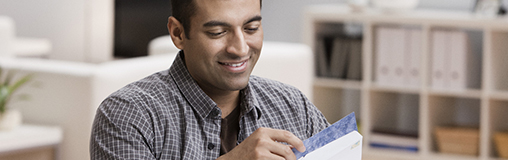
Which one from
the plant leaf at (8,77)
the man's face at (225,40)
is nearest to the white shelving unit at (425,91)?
the plant leaf at (8,77)

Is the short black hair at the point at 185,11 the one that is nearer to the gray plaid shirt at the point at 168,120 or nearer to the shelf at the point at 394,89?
the gray plaid shirt at the point at 168,120

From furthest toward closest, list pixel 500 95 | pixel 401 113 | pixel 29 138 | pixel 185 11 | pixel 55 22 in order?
pixel 55 22 < pixel 401 113 < pixel 500 95 < pixel 29 138 < pixel 185 11

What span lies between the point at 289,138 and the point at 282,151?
22 mm

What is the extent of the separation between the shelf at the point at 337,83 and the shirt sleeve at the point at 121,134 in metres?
2.81

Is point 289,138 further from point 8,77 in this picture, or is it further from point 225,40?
point 8,77

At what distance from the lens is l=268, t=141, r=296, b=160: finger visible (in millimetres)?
900

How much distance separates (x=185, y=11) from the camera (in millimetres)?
1000

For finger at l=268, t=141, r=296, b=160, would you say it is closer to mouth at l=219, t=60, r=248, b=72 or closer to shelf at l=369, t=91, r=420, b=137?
mouth at l=219, t=60, r=248, b=72

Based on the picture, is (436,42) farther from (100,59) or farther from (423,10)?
(100,59)

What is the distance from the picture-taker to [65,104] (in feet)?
7.22

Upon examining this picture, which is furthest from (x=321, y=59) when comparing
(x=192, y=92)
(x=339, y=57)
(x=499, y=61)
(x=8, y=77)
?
(x=192, y=92)

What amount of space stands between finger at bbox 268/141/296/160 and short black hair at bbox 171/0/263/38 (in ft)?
0.77

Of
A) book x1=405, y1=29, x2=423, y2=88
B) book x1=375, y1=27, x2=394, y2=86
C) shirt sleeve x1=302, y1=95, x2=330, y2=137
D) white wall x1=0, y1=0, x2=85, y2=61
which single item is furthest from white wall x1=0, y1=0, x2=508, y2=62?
shirt sleeve x1=302, y1=95, x2=330, y2=137

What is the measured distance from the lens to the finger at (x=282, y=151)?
0.90m
